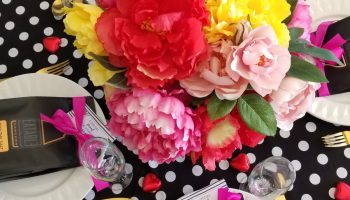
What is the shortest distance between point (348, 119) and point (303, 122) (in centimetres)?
8

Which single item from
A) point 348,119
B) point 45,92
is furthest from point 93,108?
point 348,119

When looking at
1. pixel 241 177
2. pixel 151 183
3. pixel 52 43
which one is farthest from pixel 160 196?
pixel 52 43

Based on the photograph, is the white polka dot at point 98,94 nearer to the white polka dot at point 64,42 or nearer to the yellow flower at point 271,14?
the white polka dot at point 64,42

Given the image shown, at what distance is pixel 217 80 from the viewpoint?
17.6 inches

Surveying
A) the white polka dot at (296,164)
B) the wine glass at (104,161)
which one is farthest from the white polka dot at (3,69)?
the white polka dot at (296,164)

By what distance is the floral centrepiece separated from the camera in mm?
433

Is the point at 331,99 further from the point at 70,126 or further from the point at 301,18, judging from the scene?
the point at 70,126

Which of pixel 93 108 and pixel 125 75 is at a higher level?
pixel 125 75

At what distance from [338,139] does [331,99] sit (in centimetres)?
8

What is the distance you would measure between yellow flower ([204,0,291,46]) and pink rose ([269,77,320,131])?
0.05 meters

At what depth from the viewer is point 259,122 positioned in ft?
1.57

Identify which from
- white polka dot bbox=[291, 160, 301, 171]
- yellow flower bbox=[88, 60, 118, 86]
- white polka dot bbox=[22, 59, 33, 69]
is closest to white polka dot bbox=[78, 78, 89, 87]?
white polka dot bbox=[22, 59, 33, 69]

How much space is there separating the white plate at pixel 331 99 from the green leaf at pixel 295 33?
0.28 m

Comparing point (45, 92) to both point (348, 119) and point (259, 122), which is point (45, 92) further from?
point (348, 119)
